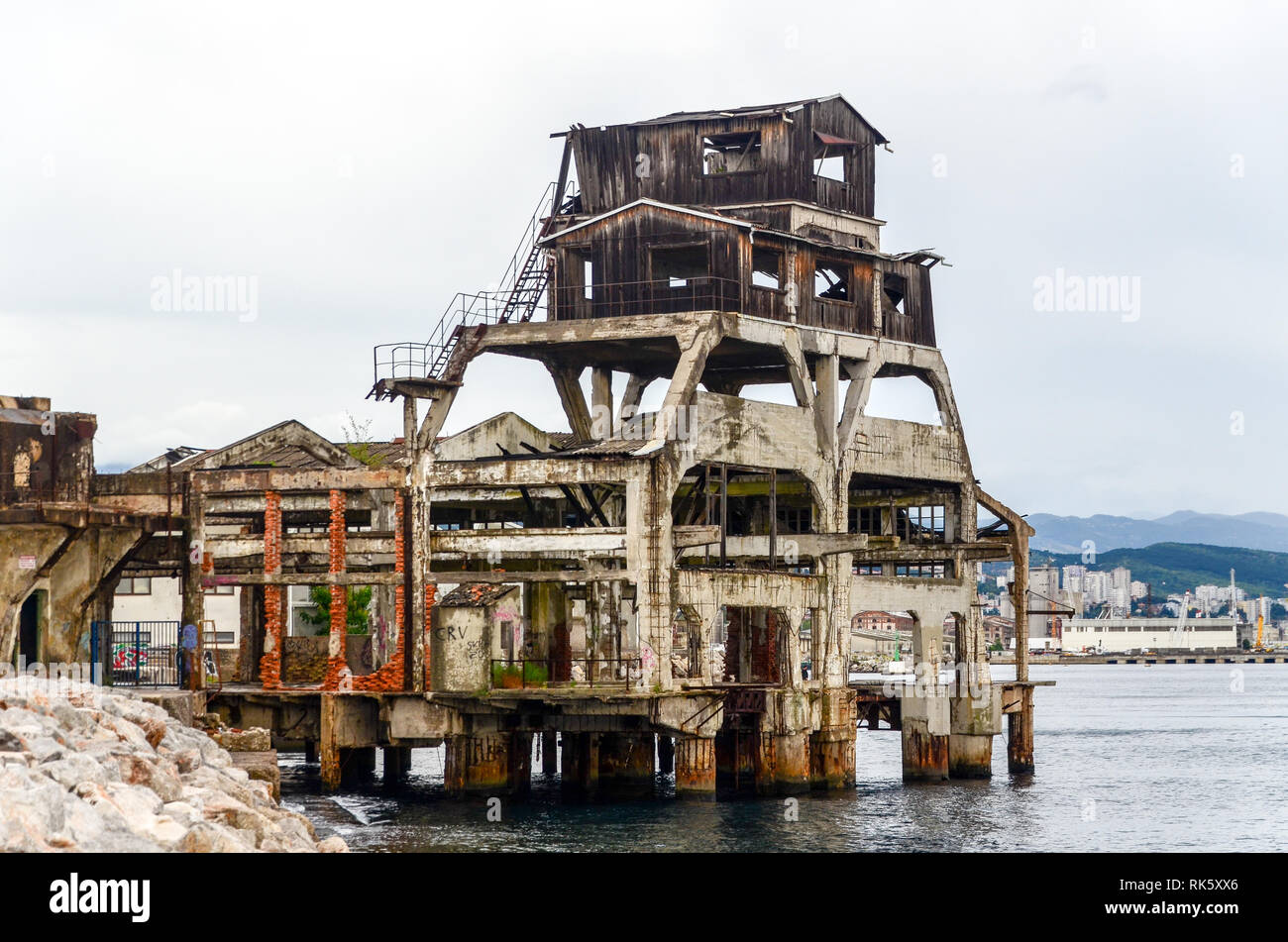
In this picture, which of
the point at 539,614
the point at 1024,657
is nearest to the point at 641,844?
the point at 539,614

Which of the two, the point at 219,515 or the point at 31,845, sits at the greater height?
the point at 219,515

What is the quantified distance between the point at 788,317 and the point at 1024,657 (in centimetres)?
1833

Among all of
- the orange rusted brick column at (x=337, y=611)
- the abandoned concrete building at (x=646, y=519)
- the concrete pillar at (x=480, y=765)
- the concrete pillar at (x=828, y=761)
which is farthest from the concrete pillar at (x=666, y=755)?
A: the orange rusted brick column at (x=337, y=611)

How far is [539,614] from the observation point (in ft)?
191

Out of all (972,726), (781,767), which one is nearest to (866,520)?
(972,726)

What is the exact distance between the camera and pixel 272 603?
53.2m

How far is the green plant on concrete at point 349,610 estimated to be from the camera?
77.9 meters

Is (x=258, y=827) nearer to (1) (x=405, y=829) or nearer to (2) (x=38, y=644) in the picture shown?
(1) (x=405, y=829)

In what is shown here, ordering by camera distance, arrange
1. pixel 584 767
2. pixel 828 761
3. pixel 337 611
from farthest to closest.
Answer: pixel 828 761, pixel 584 767, pixel 337 611

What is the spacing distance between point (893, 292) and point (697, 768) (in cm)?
2131

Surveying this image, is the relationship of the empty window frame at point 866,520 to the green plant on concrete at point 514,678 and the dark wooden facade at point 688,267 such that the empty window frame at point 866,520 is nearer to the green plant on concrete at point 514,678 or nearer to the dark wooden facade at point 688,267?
the dark wooden facade at point 688,267

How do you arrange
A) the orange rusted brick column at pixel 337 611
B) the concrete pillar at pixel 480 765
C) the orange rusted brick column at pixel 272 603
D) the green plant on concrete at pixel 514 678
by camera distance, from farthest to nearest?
the orange rusted brick column at pixel 272 603
the concrete pillar at pixel 480 765
the orange rusted brick column at pixel 337 611
the green plant on concrete at pixel 514 678

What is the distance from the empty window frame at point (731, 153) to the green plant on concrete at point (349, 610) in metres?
25.4

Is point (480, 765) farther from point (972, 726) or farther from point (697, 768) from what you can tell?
point (972, 726)
